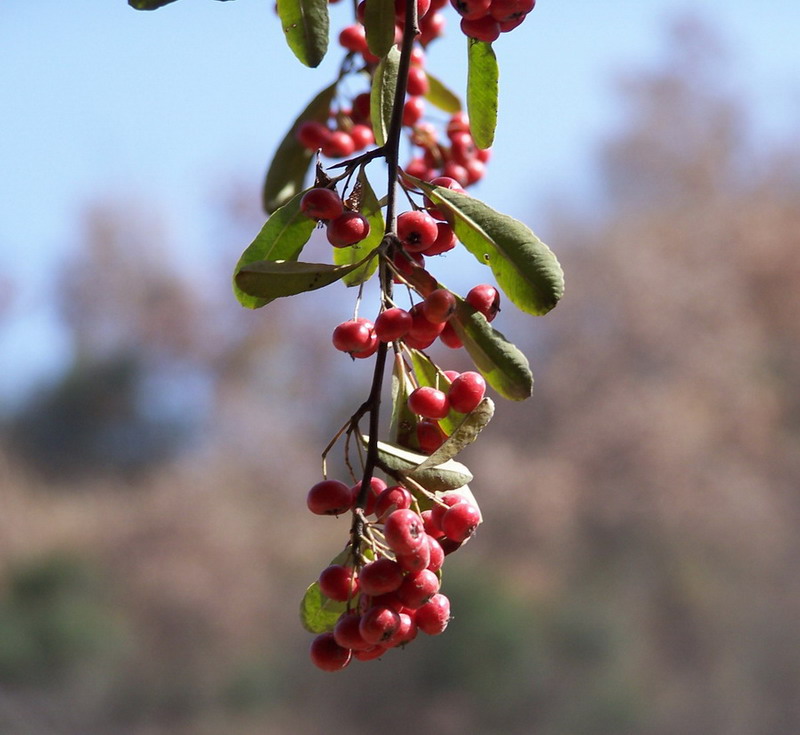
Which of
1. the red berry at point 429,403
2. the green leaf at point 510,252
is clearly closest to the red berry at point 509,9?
the green leaf at point 510,252

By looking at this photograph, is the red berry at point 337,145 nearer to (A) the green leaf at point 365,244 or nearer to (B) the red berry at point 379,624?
(A) the green leaf at point 365,244

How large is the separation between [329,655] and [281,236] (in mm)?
224

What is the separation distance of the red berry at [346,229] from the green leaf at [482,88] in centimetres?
14

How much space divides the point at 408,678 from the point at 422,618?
5.01m

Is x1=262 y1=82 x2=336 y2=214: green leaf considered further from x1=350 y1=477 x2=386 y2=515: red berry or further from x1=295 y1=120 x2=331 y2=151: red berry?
x1=350 y1=477 x2=386 y2=515: red berry

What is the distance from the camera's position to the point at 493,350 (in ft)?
1.54

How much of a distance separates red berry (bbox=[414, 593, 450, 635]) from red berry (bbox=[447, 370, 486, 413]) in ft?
0.32

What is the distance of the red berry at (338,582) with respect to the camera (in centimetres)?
47

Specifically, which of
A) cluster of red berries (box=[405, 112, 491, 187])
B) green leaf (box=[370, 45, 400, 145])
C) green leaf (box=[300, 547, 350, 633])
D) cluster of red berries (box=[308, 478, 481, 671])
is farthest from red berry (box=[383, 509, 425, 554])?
cluster of red berries (box=[405, 112, 491, 187])

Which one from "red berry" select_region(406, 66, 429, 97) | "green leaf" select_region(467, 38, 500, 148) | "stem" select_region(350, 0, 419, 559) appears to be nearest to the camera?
"stem" select_region(350, 0, 419, 559)

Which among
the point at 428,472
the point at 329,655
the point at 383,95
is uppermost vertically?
the point at 383,95

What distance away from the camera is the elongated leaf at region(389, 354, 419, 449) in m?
0.51

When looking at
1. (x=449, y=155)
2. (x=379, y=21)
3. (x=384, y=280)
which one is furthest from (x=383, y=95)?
(x=449, y=155)

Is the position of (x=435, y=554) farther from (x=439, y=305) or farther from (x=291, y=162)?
(x=291, y=162)
